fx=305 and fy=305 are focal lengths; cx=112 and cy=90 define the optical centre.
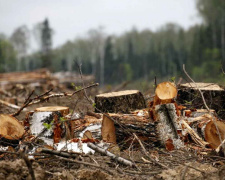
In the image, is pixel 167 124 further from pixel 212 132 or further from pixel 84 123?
pixel 84 123

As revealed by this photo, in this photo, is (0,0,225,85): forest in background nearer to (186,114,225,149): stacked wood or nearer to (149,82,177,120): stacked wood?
(186,114,225,149): stacked wood

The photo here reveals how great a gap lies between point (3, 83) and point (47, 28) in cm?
3715

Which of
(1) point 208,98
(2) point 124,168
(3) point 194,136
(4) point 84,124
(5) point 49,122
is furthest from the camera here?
(1) point 208,98

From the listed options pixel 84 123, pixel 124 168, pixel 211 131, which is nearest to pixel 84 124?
pixel 84 123

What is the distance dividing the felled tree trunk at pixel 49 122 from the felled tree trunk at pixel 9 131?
226 millimetres

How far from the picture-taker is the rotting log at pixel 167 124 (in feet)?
15.0

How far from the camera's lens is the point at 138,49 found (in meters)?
55.4

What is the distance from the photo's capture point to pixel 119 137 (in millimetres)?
4750

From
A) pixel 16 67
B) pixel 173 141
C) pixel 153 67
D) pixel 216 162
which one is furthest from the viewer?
pixel 16 67

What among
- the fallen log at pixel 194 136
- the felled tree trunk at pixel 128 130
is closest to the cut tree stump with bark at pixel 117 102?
the felled tree trunk at pixel 128 130

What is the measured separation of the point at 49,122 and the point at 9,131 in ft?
2.02

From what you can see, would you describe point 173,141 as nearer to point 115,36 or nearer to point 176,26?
point 176,26

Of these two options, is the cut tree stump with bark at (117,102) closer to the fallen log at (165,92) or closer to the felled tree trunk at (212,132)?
the fallen log at (165,92)

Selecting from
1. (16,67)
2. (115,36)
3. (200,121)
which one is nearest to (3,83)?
(200,121)
